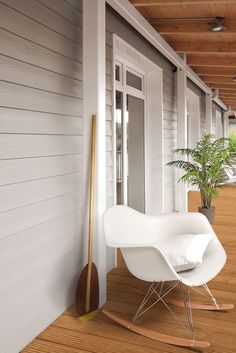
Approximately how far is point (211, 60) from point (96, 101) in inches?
172

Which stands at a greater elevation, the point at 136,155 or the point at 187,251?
the point at 136,155

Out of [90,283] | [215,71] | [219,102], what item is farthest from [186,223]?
[219,102]

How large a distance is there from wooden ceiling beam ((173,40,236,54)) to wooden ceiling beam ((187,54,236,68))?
782 millimetres

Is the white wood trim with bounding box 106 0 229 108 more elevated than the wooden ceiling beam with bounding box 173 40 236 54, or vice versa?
the wooden ceiling beam with bounding box 173 40 236 54

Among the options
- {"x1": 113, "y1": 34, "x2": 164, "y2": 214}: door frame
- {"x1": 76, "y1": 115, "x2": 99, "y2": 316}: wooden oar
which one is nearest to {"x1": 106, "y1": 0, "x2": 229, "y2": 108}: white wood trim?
{"x1": 113, "y1": 34, "x2": 164, "y2": 214}: door frame

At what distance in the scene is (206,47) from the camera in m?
5.65

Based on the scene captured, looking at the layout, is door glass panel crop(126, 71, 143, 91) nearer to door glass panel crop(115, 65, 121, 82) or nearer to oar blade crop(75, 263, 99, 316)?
door glass panel crop(115, 65, 121, 82)

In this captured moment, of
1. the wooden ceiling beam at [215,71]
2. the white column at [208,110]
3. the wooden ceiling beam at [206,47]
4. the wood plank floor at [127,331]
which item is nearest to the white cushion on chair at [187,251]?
the wood plank floor at [127,331]

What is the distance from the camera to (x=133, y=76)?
495 centimetres

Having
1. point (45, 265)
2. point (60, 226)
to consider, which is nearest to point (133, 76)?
point (60, 226)

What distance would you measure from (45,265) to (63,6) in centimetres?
187

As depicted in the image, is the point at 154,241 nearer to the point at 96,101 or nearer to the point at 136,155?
the point at 96,101

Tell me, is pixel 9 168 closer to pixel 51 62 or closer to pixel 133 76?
pixel 51 62

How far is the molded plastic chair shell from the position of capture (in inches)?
92.3
